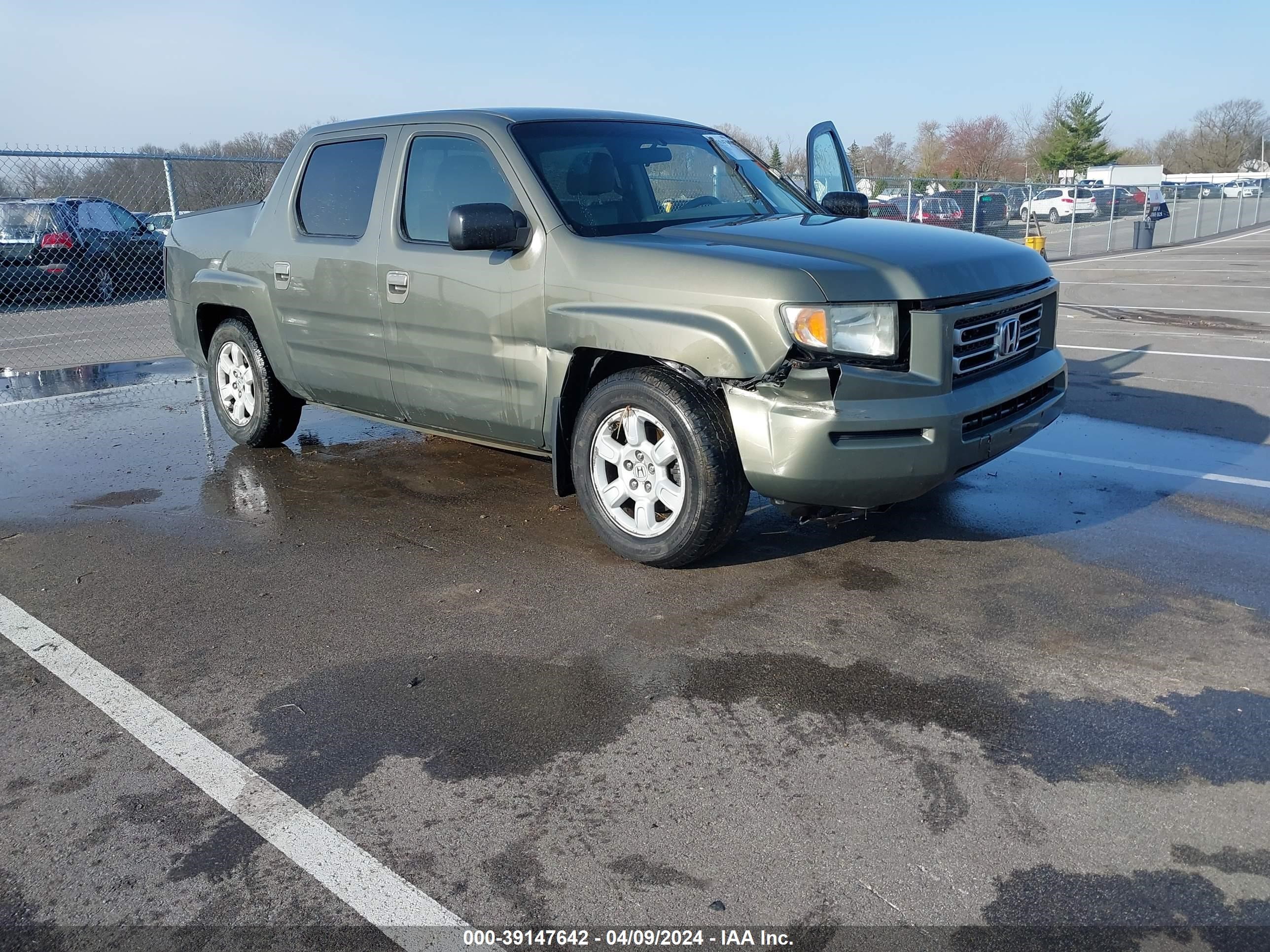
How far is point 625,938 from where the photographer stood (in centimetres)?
235

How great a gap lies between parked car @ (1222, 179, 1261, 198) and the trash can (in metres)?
13.3

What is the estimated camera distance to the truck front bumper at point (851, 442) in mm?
3969

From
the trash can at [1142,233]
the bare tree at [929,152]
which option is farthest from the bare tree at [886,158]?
the trash can at [1142,233]

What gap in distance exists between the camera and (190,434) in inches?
293

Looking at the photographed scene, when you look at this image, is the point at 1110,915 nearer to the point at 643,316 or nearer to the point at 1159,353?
the point at 643,316

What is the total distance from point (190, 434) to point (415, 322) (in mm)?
3089

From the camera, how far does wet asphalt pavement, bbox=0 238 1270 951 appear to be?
2.48 metres

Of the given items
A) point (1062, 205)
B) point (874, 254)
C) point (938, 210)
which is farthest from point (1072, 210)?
point (874, 254)

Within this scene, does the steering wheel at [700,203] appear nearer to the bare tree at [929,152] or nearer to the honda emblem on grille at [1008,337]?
the honda emblem on grille at [1008,337]

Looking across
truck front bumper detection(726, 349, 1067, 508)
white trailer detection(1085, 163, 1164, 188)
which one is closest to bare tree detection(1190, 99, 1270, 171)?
white trailer detection(1085, 163, 1164, 188)

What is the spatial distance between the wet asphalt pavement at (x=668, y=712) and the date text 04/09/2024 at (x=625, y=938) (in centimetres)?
3

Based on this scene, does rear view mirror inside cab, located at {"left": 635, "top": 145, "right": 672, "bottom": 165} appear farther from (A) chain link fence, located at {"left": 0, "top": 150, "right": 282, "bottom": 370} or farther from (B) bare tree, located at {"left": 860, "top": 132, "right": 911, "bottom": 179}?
(B) bare tree, located at {"left": 860, "top": 132, "right": 911, "bottom": 179}

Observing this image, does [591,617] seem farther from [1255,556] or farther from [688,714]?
[1255,556]

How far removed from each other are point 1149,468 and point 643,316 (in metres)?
3.40
